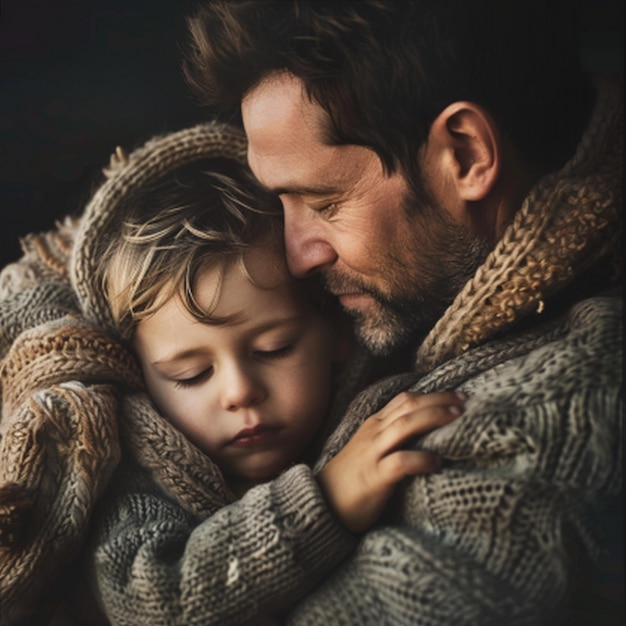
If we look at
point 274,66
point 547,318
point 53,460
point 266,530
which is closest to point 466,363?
point 547,318

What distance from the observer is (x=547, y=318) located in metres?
0.98

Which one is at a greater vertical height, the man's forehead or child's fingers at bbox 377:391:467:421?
the man's forehead

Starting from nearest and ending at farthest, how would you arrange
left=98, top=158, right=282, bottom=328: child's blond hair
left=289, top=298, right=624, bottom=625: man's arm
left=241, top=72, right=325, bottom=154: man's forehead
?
left=289, top=298, right=624, bottom=625: man's arm → left=241, top=72, right=325, bottom=154: man's forehead → left=98, top=158, right=282, bottom=328: child's blond hair

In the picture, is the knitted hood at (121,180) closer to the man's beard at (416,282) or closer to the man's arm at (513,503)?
the man's beard at (416,282)

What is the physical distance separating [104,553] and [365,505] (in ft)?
0.99

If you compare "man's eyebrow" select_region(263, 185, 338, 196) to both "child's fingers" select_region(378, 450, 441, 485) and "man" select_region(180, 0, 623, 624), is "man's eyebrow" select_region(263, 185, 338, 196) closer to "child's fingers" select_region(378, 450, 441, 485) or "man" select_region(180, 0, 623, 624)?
"man" select_region(180, 0, 623, 624)

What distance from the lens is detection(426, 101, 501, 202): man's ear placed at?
0.94m

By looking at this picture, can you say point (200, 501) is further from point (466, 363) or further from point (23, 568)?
point (466, 363)

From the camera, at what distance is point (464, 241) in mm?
981

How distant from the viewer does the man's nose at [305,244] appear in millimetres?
1035

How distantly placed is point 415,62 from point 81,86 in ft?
1.34

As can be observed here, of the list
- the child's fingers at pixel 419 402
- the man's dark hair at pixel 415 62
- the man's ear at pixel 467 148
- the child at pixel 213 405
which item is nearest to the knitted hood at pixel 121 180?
the child at pixel 213 405

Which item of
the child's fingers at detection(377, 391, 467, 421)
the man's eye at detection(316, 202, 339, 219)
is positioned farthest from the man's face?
the child's fingers at detection(377, 391, 467, 421)

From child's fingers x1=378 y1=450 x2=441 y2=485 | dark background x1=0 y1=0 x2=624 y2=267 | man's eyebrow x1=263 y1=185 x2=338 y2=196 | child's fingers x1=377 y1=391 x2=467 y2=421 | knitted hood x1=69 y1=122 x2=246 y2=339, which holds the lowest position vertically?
child's fingers x1=378 y1=450 x2=441 y2=485
